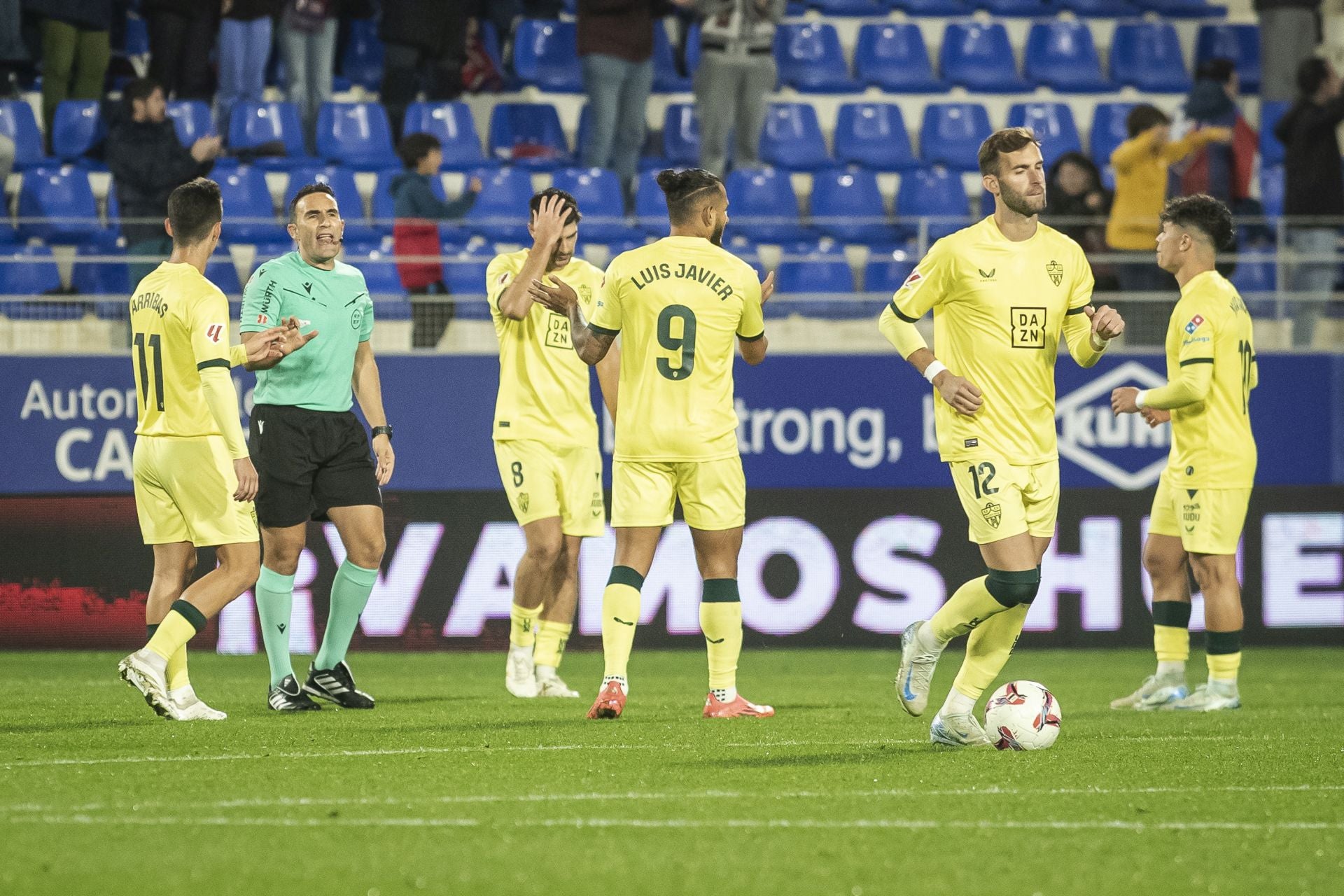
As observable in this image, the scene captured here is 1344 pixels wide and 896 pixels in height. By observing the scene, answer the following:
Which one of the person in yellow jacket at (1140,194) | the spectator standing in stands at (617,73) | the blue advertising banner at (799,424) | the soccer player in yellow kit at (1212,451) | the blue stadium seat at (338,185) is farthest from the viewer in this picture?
the spectator standing in stands at (617,73)

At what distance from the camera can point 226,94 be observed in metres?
14.5

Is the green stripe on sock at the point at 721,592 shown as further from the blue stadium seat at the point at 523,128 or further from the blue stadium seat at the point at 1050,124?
the blue stadium seat at the point at 1050,124

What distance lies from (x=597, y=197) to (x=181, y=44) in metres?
3.66

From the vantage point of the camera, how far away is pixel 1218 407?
827 centimetres

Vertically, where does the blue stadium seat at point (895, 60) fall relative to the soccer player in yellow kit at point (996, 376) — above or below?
above

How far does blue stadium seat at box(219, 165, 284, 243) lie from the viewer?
44.3 ft

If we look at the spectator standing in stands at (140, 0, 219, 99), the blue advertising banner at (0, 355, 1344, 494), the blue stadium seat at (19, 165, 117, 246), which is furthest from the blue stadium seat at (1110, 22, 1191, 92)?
the blue stadium seat at (19, 165, 117, 246)

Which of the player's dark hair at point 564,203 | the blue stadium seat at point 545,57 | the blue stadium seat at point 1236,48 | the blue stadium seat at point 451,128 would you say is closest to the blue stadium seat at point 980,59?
the blue stadium seat at point 1236,48

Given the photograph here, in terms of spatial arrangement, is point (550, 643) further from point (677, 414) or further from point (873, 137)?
point (873, 137)

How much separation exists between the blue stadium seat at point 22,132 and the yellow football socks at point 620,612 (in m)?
8.63

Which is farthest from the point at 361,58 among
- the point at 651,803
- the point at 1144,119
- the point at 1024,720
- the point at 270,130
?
the point at 651,803

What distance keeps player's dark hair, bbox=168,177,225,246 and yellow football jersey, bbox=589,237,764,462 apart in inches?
65.6

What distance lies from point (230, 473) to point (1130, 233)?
7993 millimetres

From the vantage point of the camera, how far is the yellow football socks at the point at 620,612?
727cm
